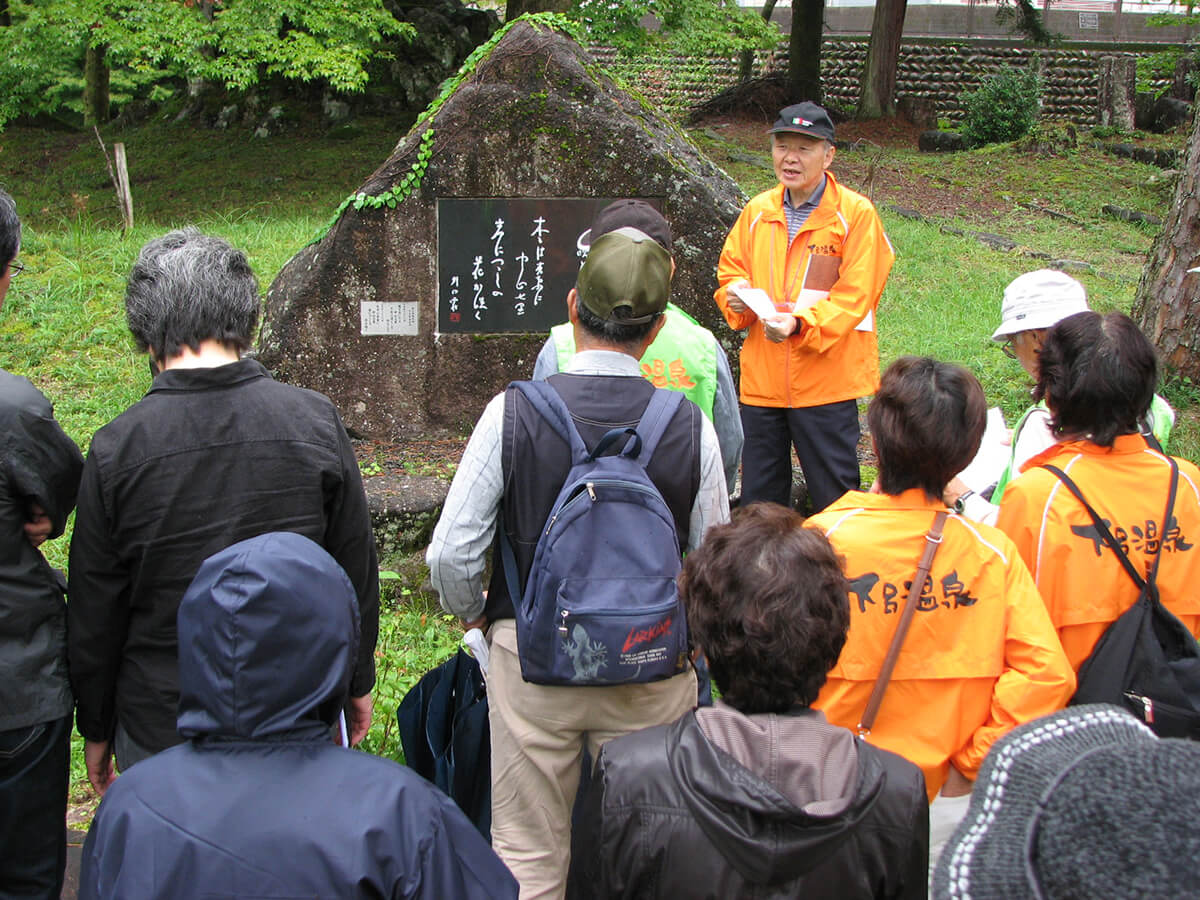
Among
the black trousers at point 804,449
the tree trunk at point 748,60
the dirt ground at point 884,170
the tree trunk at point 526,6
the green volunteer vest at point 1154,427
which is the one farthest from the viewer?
the tree trunk at point 748,60

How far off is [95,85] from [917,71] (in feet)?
55.3

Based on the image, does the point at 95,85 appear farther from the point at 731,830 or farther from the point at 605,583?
the point at 731,830


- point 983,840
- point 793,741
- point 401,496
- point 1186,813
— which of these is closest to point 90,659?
point 793,741

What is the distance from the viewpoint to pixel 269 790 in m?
1.50

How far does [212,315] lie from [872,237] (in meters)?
2.60

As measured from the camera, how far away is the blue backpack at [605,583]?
2021 millimetres

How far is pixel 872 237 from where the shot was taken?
3.91 metres

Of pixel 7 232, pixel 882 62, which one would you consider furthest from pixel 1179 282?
pixel 882 62

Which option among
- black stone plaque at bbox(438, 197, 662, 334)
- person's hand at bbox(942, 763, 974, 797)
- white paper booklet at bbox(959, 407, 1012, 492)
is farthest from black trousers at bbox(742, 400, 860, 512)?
person's hand at bbox(942, 763, 974, 797)

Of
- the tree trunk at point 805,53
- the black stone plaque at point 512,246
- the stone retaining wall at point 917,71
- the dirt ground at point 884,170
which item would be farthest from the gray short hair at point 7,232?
the stone retaining wall at point 917,71

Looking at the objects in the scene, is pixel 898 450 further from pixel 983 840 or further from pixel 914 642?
pixel 983 840

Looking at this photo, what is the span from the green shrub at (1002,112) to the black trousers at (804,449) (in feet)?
49.1

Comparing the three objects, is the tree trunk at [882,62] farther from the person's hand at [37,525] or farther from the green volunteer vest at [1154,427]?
the person's hand at [37,525]

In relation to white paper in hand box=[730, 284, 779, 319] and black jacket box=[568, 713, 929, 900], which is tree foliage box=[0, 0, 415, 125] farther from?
black jacket box=[568, 713, 929, 900]
